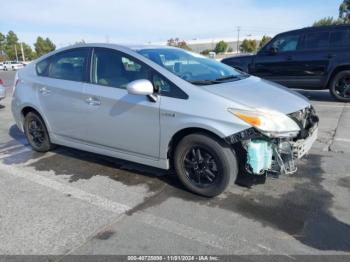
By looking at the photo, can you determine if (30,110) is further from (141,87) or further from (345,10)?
(345,10)

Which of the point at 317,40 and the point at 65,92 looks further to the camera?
the point at 317,40

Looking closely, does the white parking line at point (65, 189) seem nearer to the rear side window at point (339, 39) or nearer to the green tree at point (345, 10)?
the rear side window at point (339, 39)

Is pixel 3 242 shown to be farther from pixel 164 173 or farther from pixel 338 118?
pixel 338 118

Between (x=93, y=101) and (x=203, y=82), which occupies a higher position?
(x=203, y=82)

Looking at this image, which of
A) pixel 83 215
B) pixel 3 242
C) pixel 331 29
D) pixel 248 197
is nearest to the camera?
pixel 3 242

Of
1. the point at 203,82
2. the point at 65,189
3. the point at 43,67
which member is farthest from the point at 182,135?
the point at 43,67

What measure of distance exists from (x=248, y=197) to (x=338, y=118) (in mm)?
4351

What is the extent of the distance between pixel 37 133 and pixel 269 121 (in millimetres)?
3697

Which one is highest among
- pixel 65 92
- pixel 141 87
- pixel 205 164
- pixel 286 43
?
pixel 286 43

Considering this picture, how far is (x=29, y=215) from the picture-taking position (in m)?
3.44

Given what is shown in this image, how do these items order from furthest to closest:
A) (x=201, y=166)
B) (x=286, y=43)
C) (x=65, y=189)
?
1. (x=286, y=43)
2. (x=65, y=189)
3. (x=201, y=166)

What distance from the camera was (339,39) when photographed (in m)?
8.62

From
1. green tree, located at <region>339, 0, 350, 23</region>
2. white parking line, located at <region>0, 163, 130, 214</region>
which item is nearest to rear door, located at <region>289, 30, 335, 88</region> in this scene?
white parking line, located at <region>0, 163, 130, 214</region>

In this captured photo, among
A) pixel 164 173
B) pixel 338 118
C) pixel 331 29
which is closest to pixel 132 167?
pixel 164 173
